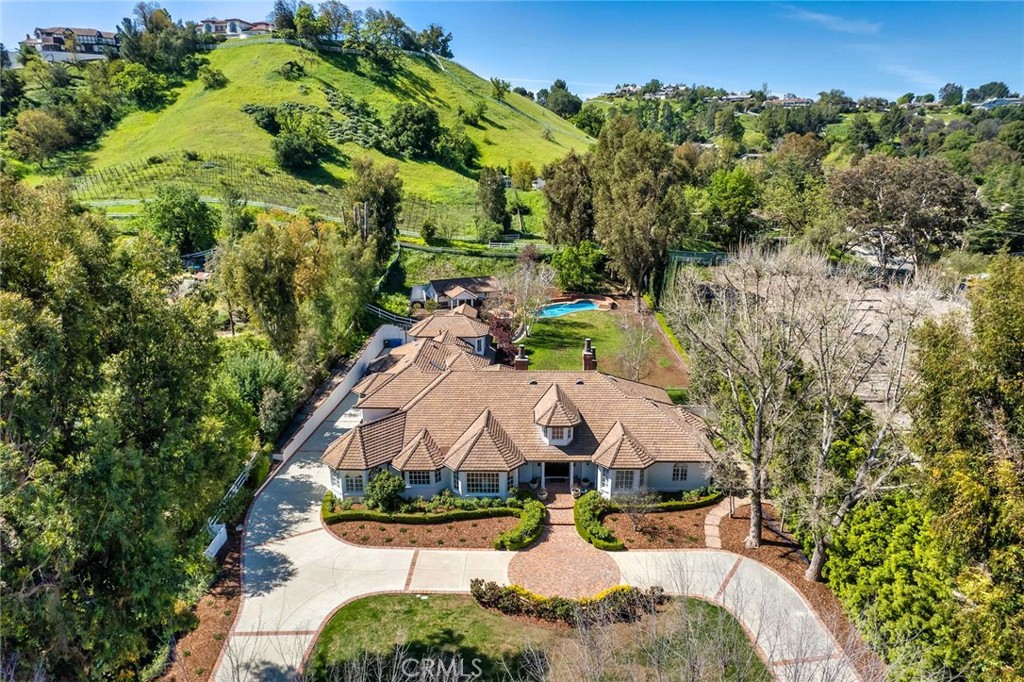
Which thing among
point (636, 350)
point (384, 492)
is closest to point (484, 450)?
point (384, 492)

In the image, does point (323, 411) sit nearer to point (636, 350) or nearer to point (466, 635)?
point (466, 635)

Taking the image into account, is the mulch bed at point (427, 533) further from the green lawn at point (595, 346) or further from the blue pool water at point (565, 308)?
the blue pool water at point (565, 308)

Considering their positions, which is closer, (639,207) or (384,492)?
(384,492)

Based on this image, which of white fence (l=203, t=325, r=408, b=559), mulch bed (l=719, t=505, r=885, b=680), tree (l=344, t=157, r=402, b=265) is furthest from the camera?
tree (l=344, t=157, r=402, b=265)

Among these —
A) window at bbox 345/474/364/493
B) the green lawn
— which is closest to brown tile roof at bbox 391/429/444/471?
window at bbox 345/474/364/493

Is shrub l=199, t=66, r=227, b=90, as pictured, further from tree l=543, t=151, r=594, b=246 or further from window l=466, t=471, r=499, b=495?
window l=466, t=471, r=499, b=495
